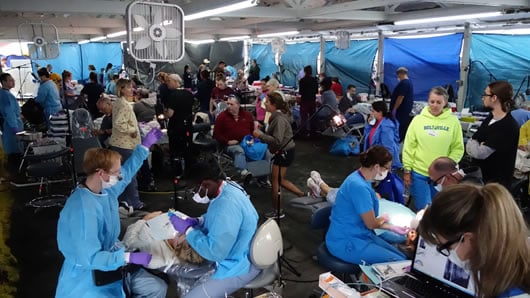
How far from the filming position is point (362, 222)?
249 centimetres

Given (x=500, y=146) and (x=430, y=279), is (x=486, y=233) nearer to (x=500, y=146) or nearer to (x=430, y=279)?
(x=430, y=279)

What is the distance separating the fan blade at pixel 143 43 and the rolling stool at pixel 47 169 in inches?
76.1

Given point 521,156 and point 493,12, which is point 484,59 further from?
point 521,156

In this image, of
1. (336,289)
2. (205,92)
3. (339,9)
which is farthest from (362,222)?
(205,92)

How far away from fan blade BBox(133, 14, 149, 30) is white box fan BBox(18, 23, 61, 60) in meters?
4.76

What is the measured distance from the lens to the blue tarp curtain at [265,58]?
15.2 metres

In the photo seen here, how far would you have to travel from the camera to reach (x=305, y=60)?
13664mm

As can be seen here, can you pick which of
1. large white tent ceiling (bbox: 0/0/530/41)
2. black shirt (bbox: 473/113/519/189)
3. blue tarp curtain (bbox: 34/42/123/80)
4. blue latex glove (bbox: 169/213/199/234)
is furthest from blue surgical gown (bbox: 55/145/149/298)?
blue tarp curtain (bbox: 34/42/123/80)

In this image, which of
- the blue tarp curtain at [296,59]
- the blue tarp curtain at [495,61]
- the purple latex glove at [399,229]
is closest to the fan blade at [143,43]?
the purple latex glove at [399,229]

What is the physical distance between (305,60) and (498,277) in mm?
13000

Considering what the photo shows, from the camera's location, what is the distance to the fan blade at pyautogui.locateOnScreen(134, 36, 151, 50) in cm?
345

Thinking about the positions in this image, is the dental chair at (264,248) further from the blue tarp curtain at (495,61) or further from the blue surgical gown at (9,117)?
the blue tarp curtain at (495,61)

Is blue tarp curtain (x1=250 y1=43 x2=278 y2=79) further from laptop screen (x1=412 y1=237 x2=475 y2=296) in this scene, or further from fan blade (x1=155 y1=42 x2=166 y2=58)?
laptop screen (x1=412 y1=237 x2=475 y2=296)

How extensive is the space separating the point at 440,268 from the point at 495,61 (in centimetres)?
748
